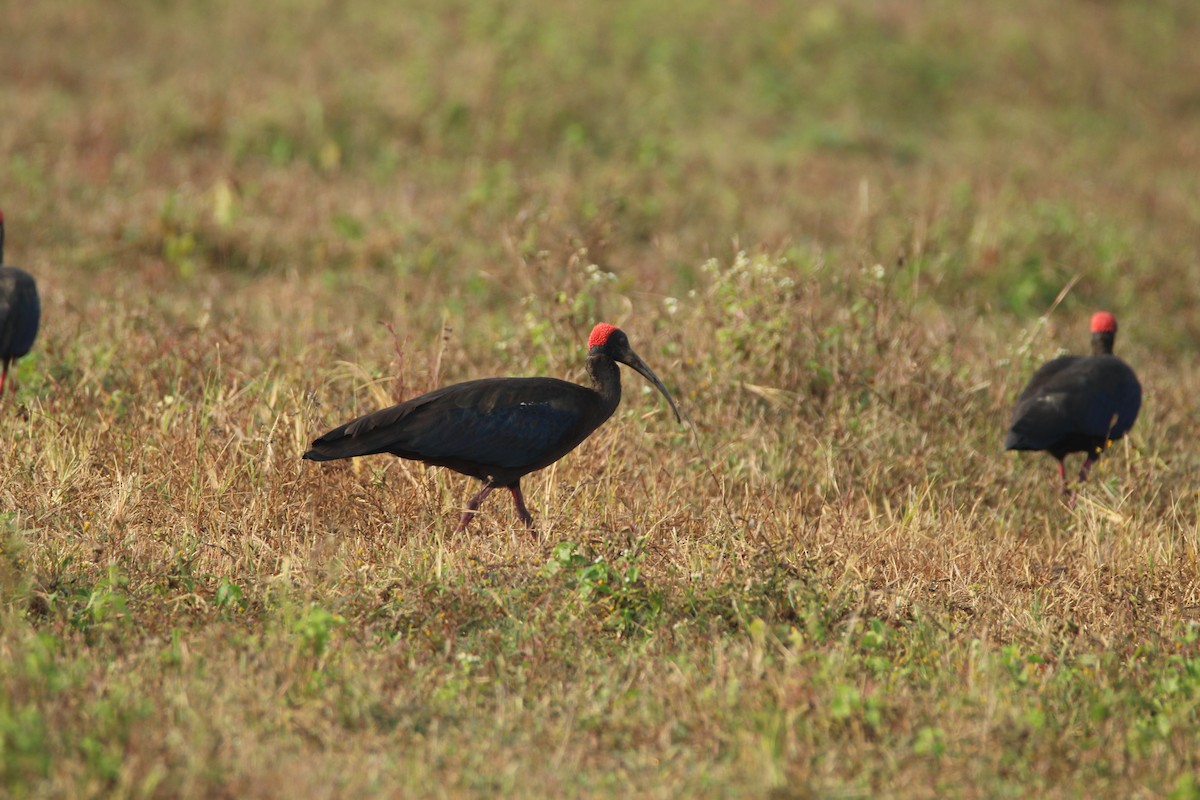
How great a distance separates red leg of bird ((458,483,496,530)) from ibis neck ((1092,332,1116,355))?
13.7 feet

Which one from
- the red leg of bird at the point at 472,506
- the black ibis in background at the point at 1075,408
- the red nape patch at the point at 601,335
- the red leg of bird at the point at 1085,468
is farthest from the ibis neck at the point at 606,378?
the red leg of bird at the point at 1085,468

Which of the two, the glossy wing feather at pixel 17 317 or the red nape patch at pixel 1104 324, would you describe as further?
the red nape patch at pixel 1104 324

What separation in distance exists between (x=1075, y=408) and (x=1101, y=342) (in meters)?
1.34

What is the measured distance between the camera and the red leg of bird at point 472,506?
5.89 meters

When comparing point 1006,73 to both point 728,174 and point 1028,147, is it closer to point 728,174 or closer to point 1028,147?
point 1028,147

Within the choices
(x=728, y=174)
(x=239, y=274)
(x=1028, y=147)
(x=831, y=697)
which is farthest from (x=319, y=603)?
(x=1028, y=147)

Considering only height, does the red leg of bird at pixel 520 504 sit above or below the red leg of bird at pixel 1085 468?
above

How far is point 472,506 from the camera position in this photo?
597 centimetres

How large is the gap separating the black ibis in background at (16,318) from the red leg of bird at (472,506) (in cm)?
277

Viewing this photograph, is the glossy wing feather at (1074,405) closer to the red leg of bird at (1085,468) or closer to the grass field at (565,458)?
the red leg of bird at (1085,468)

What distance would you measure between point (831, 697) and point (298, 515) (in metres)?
2.52

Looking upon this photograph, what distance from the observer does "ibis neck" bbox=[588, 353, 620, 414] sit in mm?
6309

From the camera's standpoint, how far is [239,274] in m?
10.3

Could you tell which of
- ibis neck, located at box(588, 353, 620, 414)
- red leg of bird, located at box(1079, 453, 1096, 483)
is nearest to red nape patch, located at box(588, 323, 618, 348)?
ibis neck, located at box(588, 353, 620, 414)
